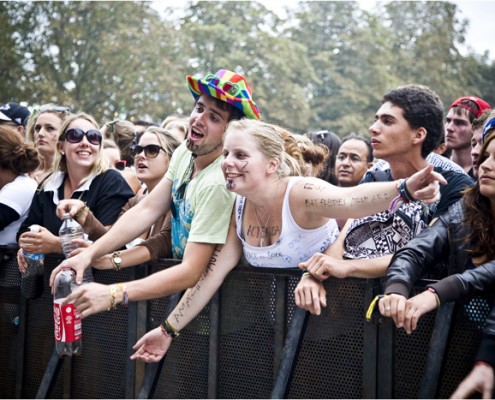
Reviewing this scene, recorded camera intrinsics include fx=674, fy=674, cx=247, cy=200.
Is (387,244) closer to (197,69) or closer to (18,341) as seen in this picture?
(18,341)

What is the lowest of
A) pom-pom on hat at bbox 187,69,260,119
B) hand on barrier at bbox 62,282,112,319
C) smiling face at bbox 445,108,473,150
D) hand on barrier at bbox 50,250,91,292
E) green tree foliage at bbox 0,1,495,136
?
hand on barrier at bbox 62,282,112,319

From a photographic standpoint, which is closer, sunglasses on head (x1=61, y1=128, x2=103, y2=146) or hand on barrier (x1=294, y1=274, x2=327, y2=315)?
hand on barrier (x1=294, y1=274, x2=327, y2=315)

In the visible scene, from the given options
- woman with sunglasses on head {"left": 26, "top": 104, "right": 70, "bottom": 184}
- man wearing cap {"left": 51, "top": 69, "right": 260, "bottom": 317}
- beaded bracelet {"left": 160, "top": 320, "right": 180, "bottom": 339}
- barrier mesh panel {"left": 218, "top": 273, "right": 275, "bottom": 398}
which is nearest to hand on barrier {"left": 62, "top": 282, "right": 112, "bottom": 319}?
man wearing cap {"left": 51, "top": 69, "right": 260, "bottom": 317}

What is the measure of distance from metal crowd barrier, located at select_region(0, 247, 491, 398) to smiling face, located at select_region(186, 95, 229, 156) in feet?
2.28

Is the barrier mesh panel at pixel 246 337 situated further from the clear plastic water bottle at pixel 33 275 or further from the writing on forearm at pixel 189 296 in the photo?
the clear plastic water bottle at pixel 33 275

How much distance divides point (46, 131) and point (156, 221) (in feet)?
8.10

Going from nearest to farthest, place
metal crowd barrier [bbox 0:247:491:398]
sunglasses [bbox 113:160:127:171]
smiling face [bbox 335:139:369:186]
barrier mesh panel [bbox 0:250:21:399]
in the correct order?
1. metal crowd barrier [bbox 0:247:491:398]
2. barrier mesh panel [bbox 0:250:21:399]
3. sunglasses [bbox 113:160:127:171]
4. smiling face [bbox 335:139:369:186]

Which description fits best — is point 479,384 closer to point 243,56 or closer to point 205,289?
point 205,289

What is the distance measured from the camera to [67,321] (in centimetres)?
371

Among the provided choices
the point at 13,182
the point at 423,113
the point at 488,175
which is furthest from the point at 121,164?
the point at 488,175

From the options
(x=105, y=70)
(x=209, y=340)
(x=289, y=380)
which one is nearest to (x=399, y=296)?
(x=289, y=380)

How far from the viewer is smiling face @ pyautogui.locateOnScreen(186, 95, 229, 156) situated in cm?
395

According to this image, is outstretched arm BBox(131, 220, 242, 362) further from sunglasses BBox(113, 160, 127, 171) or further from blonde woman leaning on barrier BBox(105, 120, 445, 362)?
sunglasses BBox(113, 160, 127, 171)

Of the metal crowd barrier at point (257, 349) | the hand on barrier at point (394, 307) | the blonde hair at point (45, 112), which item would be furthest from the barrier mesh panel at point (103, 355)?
the blonde hair at point (45, 112)
